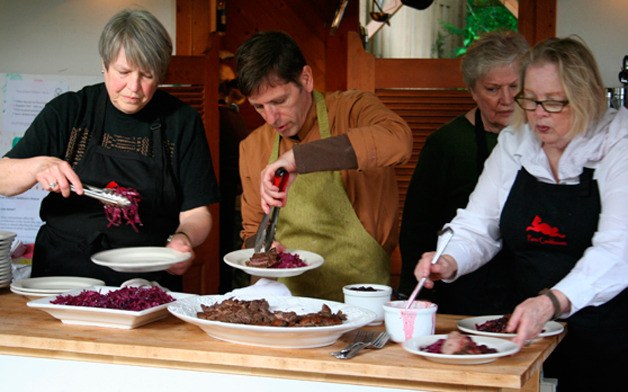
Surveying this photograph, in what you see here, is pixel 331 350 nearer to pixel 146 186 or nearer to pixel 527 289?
pixel 527 289

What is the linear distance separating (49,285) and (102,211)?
1.12ft

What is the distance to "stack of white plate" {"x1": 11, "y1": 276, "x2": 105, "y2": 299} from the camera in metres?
2.56

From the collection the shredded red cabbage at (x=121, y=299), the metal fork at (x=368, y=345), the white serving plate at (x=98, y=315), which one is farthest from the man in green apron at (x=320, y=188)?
the metal fork at (x=368, y=345)

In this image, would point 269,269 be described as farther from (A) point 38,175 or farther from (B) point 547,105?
(B) point 547,105

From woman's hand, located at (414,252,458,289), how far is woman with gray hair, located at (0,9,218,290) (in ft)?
2.54

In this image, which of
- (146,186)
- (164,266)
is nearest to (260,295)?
(164,266)

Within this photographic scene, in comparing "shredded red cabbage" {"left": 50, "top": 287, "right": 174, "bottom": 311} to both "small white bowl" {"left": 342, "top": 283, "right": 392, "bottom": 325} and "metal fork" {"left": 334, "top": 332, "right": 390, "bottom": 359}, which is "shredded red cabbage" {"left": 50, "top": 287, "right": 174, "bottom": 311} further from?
"metal fork" {"left": 334, "top": 332, "right": 390, "bottom": 359}

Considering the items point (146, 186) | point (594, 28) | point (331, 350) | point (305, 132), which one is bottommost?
point (331, 350)

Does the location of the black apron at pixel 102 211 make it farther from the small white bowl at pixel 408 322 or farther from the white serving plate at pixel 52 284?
the small white bowl at pixel 408 322

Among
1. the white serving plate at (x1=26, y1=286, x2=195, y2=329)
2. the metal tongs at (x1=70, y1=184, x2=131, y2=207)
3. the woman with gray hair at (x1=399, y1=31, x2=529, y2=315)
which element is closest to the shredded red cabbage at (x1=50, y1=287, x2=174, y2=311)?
the white serving plate at (x1=26, y1=286, x2=195, y2=329)

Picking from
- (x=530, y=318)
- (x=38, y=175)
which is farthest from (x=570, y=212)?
(x=38, y=175)

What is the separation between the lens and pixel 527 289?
2596 millimetres

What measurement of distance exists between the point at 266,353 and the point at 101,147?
125 centimetres

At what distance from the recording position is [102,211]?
9.59 feet
